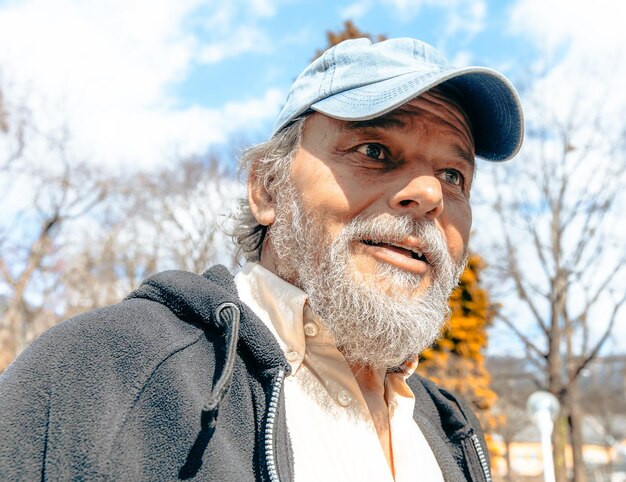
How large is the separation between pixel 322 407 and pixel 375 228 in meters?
0.48

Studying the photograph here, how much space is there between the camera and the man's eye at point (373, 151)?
70.0 inches

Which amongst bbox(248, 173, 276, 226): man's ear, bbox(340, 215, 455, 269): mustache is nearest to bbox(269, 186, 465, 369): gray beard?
bbox(340, 215, 455, 269): mustache

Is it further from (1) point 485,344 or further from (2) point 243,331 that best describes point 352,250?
(1) point 485,344

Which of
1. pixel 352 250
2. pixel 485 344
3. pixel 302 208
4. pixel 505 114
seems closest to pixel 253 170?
pixel 302 208

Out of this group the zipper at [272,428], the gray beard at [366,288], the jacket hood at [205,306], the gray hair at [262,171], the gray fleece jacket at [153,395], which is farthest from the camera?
the gray hair at [262,171]

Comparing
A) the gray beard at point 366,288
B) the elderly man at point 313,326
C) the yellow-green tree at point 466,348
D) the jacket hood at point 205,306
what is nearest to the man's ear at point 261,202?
the elderly man at point 313,326

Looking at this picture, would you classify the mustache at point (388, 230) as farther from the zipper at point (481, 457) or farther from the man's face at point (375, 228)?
the zipper at point (481, 457)

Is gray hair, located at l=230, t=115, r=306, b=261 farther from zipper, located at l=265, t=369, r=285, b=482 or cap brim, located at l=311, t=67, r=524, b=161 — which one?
zipper, located at l=265, t=369, r=285, b=482

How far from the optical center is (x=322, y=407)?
1587 mm

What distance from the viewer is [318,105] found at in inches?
70.8

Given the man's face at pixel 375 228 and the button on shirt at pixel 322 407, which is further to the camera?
the man's face at pixel 375 228

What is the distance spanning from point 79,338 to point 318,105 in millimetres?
905

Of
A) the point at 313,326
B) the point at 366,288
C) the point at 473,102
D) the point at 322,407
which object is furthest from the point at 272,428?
the point at 473,102

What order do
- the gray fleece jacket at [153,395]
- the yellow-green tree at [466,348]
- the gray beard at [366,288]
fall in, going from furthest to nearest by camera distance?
the yellow-green tree at [466,348] → the gray beard at [366,288] → the gray fleece jacket at [153,395]
